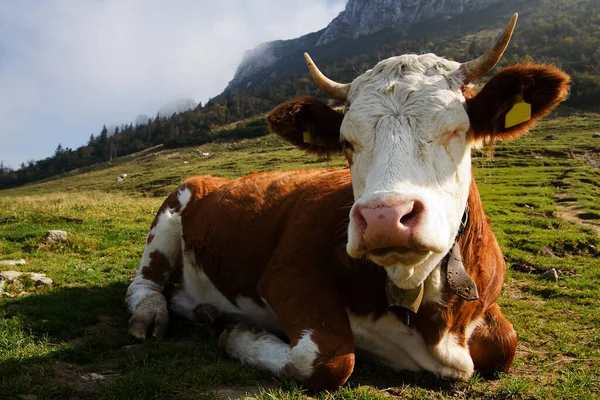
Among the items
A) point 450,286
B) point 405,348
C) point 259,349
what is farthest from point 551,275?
point 259,349

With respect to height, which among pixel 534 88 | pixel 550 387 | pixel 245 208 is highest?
pixel 534 88

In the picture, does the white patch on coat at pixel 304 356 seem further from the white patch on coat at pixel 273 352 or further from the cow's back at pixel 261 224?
the cow's back at pixel 261 224

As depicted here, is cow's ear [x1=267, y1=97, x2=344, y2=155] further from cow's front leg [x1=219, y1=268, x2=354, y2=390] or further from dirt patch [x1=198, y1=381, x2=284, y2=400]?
dirt patch [x1=198, y1=381, x2=284, y2=400]

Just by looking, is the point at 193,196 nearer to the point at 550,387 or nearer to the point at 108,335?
the point at 108,335

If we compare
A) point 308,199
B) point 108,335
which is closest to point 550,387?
point 308,199

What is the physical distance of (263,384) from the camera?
12.9 ft

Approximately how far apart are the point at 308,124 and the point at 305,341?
2.00 meters

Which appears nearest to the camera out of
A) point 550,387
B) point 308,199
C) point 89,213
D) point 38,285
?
point 550,387

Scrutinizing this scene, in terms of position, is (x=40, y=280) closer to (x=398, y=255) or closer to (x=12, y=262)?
Result: (x=12, y=262)

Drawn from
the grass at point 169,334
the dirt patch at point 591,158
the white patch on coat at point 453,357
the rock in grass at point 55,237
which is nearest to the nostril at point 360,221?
the grass at point 169,334

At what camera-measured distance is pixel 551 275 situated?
9320mm

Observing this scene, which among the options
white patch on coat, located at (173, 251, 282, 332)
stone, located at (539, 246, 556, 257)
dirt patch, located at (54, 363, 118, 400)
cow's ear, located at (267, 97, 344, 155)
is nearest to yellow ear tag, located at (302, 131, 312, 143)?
cow's ear, located at (267, 97, 344, 155)

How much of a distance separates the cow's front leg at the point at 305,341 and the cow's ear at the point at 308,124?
4.45 feet

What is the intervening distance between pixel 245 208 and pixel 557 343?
399 cm
